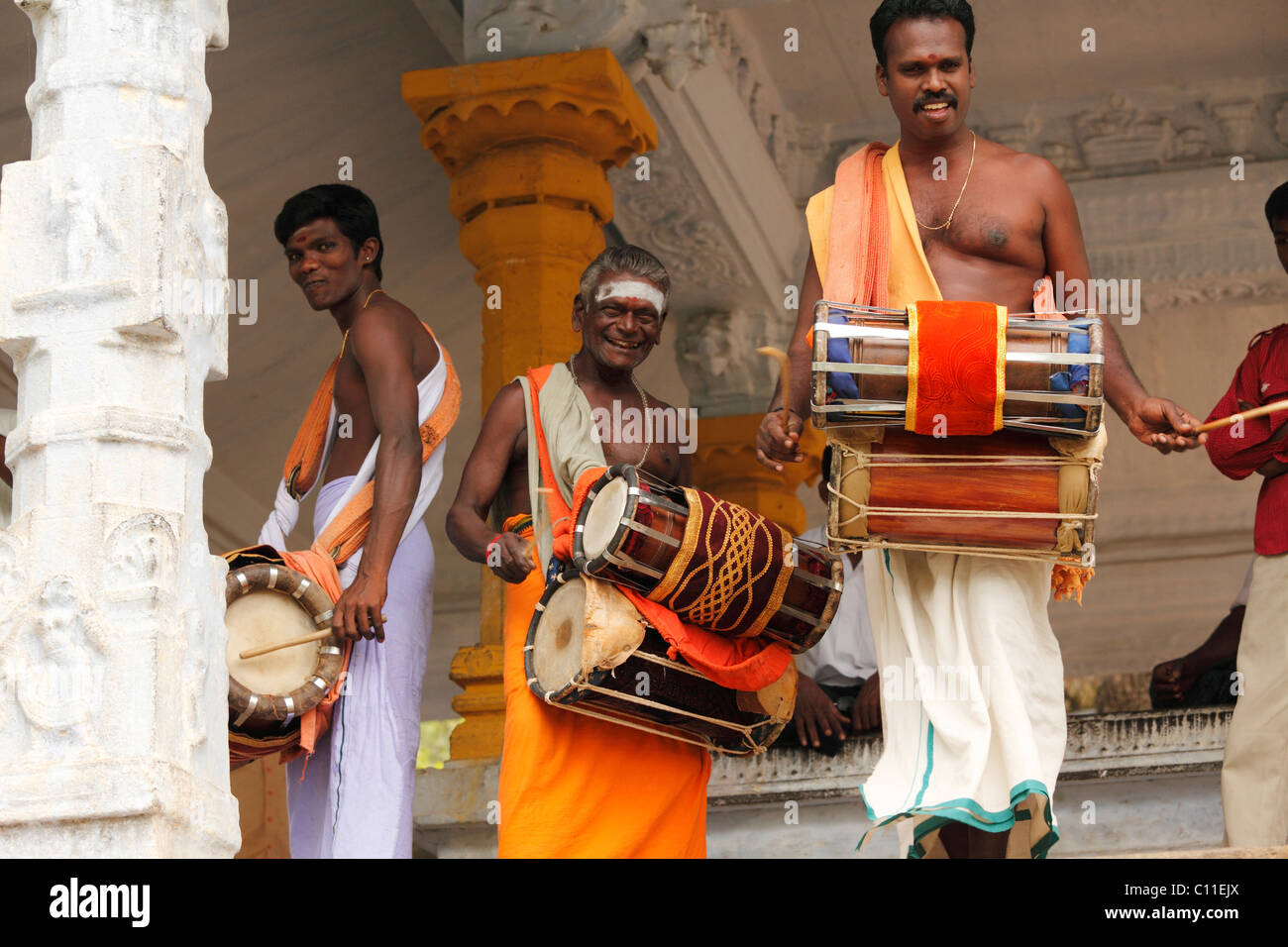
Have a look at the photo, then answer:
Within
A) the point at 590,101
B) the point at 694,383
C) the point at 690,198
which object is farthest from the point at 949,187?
the point at 694,383

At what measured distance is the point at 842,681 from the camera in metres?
7.77

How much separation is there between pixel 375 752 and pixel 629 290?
61.8 inches

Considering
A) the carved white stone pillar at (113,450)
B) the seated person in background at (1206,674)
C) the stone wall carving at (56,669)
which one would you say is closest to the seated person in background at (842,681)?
the seated person in background at (1206,674)

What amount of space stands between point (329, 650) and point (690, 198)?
4.95 meters

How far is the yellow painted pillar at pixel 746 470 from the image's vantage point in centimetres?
1159

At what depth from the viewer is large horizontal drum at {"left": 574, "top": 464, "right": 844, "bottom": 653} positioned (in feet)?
18.3

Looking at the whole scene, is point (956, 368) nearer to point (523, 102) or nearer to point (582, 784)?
point (582, 784)

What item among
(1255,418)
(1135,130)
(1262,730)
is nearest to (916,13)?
(1255,418)

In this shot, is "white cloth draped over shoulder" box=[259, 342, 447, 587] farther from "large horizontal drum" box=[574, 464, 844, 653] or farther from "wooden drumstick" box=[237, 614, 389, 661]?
"large horizontal drum" box=[574, 464, 844, 653]

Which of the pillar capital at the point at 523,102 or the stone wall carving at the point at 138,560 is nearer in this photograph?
the stone wall carving at the point at 138,560

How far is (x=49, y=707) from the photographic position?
4555 millimetres

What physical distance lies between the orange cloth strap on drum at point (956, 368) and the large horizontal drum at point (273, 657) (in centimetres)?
196

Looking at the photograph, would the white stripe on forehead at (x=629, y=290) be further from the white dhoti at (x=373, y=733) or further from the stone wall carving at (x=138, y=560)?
the stone wall carving at (x=138, y=560)
